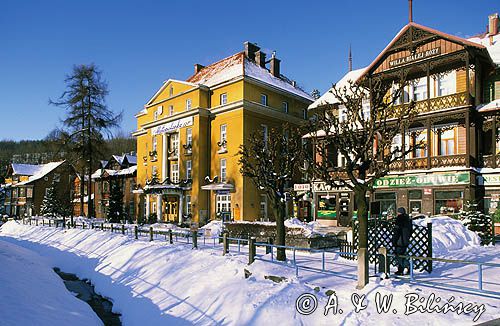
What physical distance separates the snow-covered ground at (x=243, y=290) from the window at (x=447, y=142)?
31.9ft

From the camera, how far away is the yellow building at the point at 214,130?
34.8 metres

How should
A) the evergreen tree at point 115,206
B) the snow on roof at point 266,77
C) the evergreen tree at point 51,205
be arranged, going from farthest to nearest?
the evergreen tree at point 51,205
the evergreen tree at point 115,206
the snow on roof at point 266,77

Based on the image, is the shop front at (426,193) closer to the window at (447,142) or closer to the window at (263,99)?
the window at (447,142)

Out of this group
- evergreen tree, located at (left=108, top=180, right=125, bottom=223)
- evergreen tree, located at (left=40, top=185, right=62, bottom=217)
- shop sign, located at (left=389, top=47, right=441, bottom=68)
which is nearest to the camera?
shop sign, located at (left=389, top=47, right=441, bottom=68)

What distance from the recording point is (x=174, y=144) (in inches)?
1613

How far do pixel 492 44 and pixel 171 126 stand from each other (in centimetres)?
2765

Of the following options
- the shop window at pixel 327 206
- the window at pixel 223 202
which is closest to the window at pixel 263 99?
the window at pixel 223 202

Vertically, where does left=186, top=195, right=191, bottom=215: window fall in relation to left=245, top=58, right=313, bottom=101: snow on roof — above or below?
below

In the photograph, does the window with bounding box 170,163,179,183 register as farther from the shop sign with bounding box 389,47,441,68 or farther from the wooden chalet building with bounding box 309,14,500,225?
the shop sign with bounding box 389,47,441,68

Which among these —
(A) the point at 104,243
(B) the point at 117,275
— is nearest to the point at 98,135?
(A) the point at 104,243

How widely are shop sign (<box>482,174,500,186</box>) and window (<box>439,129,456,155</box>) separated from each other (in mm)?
2327

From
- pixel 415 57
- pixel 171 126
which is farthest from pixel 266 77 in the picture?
pixel 415 57

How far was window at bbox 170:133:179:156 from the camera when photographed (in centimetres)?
4022

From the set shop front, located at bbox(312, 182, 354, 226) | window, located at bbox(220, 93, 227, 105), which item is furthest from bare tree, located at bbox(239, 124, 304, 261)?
window, located at bbox(220, 93, 227, 105)
